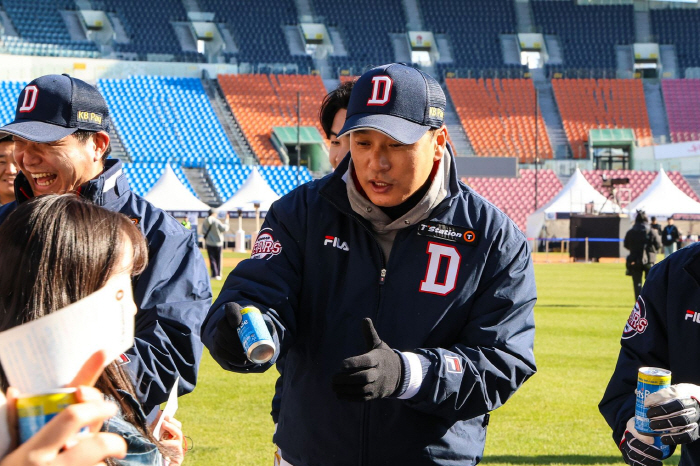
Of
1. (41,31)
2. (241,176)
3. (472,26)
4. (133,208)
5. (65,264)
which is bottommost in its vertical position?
(65,264)

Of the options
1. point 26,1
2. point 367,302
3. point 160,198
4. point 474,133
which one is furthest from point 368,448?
point 26,1

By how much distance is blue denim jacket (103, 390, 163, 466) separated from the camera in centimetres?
199

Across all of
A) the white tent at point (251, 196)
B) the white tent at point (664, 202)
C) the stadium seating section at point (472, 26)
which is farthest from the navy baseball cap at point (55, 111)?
the stadium seating section at point (472, 26)

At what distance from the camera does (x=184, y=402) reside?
30.4 feet

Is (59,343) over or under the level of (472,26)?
under

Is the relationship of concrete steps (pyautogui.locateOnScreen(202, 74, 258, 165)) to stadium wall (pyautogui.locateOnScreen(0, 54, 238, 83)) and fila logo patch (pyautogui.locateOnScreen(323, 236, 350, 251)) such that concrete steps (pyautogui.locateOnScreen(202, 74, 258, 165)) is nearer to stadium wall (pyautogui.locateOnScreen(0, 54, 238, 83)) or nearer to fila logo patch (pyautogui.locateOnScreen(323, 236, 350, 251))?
stadium wall (pyautogui.locateOnScreen(0, 54, 238, 83))

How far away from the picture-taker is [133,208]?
11.7 ft

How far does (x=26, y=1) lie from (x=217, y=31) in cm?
1032

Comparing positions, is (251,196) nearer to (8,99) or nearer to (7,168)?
(8,99)

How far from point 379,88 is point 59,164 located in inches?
52.9

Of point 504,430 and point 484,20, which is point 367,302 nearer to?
point 504,430

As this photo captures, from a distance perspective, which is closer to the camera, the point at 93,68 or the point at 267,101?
the point at 93,68

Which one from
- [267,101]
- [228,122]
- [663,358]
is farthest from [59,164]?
[267,101]

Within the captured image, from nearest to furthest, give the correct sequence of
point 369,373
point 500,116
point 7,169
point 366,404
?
point 369,373
point 366,404
point 7,169
point 500,116
